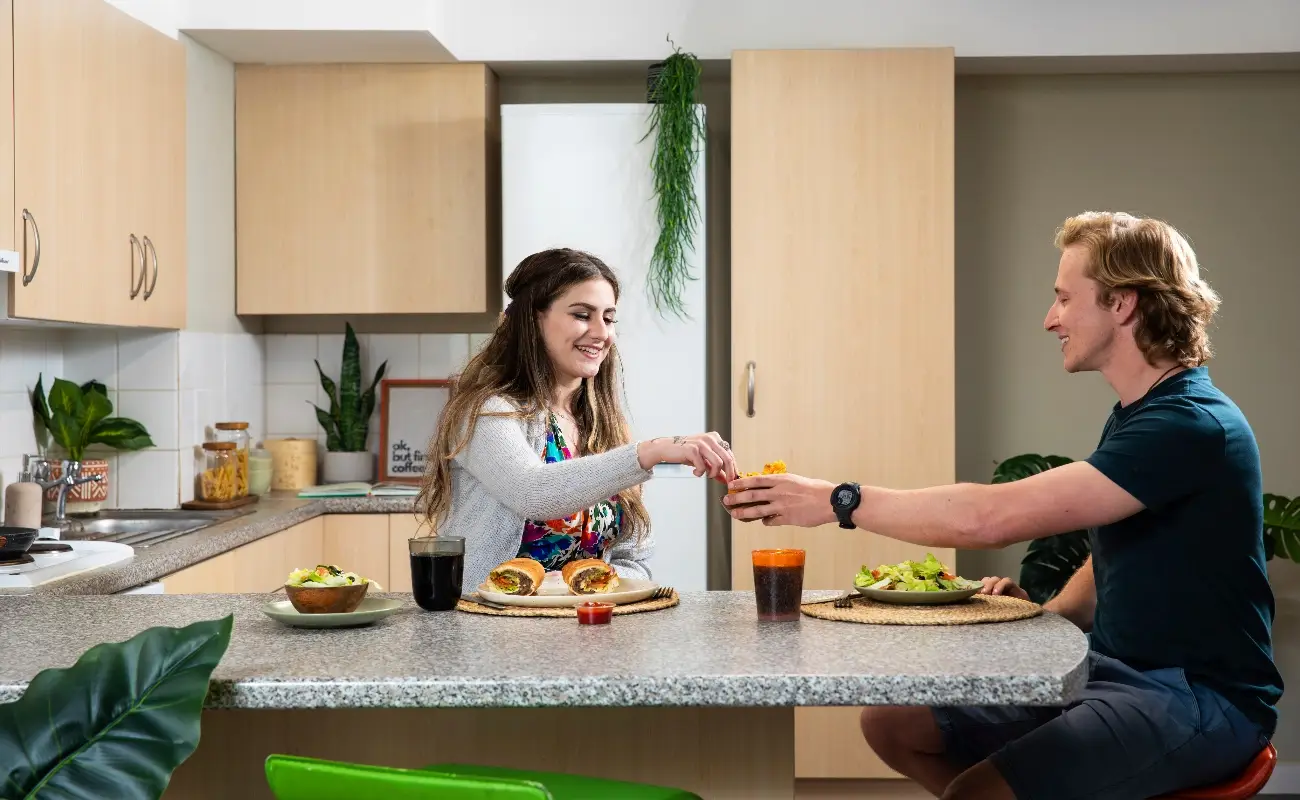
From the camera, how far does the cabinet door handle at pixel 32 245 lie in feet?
9.28

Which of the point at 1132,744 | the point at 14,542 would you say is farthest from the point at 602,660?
the point at 14,542

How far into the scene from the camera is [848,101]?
378 cm

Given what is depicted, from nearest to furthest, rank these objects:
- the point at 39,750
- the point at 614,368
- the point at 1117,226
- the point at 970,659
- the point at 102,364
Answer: the point at 39,750 → the point at 970,659 → the point at 1117,226 → the point at 614,368 → the point at 102,364

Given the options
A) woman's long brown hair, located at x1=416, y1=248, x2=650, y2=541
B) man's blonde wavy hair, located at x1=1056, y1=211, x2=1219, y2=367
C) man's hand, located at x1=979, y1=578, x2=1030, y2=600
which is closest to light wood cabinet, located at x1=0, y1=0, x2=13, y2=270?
woman's long brown hair, located at x1=416, y1=248, x2=650, y2=541

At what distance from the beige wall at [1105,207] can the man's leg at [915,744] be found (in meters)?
2.20

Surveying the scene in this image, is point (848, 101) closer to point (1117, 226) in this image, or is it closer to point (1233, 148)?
point (1233, 148)

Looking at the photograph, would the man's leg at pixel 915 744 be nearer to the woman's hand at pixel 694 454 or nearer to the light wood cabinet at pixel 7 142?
the woman's hand at pixel 694 454

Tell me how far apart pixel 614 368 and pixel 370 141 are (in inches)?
67.7

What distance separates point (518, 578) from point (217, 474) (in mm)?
2152

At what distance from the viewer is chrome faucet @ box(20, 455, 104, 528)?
333cm

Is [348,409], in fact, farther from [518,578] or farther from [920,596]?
[920,596]

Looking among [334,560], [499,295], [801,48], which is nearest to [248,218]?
[499,295]

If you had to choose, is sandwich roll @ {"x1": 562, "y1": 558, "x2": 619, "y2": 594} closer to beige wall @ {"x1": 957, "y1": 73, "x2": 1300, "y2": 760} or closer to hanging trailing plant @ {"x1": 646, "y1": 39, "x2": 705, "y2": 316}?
hanging trailing plant @ {"x1": 646, "y1": 39, "x2": 705, "y2": 316}

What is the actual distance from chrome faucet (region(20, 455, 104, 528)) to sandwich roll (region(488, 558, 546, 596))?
1.84m
